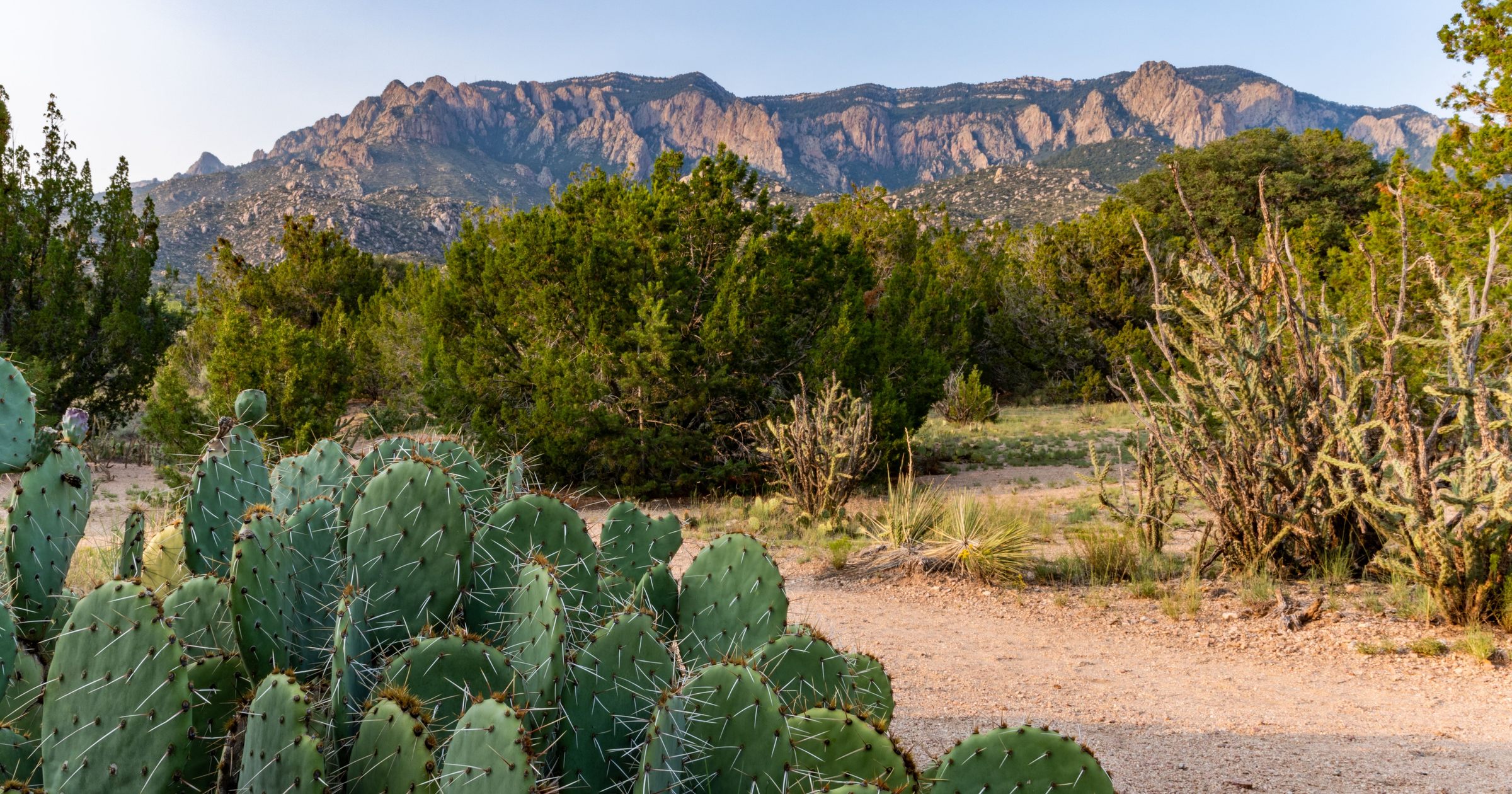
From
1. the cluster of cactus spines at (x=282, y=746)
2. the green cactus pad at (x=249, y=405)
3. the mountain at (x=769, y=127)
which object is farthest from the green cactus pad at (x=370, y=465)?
the mountain at (x=769, y=127)

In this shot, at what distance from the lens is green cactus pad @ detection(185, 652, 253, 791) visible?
1.49 m

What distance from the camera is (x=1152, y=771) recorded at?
2750mm

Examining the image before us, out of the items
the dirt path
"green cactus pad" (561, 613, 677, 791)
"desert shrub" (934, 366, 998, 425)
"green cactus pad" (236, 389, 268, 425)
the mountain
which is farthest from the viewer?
the mountain

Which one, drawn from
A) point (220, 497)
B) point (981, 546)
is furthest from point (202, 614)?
point (981, 546)

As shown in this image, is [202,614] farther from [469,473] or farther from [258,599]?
[469,473]

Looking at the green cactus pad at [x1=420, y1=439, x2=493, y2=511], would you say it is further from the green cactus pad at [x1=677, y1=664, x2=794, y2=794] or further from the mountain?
the mountain

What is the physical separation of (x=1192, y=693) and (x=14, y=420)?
14.3 feet

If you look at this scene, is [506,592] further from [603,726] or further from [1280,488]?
[1280,488]

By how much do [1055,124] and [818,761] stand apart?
403 ft

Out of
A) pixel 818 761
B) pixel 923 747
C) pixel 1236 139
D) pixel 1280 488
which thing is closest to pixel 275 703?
pixel 818 761

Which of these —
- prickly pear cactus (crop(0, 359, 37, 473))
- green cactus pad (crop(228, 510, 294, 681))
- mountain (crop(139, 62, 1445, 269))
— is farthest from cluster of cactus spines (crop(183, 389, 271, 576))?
mountain (crop(139, 62, 1445, 269))

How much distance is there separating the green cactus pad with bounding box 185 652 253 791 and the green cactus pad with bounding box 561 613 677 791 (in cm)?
63

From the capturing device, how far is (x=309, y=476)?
2451 mm

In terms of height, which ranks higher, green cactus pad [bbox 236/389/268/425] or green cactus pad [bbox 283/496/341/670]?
green cactus pad [bbox 236/389/268/425]
